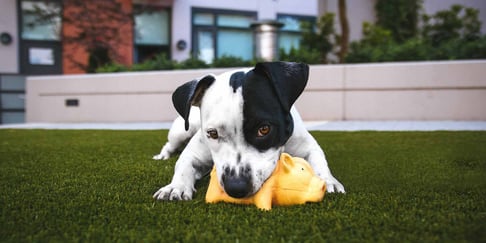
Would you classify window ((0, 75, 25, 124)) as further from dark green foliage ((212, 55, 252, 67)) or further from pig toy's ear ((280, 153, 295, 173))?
pig toy's ear ((280, 153, 295, 173))

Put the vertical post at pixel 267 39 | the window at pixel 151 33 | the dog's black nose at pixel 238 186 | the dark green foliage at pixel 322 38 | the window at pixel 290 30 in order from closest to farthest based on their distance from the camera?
the dog's black nose at pixel 238 186 < the vertical post at pixel 267 39 < the dark green foliage at pixel 322 38 < the window at pixel 151 33 < the window at pixel 290 30

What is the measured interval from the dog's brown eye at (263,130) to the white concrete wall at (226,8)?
50.0 ft

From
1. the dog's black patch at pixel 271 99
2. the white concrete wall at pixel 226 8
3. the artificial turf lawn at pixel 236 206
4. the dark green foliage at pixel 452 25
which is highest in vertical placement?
the white concrete wall at pixel 226 8

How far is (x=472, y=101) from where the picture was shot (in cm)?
Answer: 865

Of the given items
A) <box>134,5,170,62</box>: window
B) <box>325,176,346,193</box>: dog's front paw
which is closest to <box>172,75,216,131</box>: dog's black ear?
<box>325,176,346,193</box>: dog's front paw

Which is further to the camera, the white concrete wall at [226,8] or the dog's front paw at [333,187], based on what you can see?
the white concrete wall at [226,8]

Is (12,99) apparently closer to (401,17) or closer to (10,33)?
(10,33)

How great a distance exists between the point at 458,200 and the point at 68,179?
2497mm

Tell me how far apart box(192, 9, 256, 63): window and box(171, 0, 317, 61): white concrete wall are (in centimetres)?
24

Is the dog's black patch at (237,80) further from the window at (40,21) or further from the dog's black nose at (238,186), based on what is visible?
the window at (40,21)

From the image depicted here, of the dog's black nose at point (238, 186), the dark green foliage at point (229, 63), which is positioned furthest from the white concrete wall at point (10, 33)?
the dog's black nose at point (238, 186)

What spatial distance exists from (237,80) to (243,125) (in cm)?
37

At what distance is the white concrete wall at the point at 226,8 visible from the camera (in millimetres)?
→ 17438

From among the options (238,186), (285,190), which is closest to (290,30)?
(285,190)
